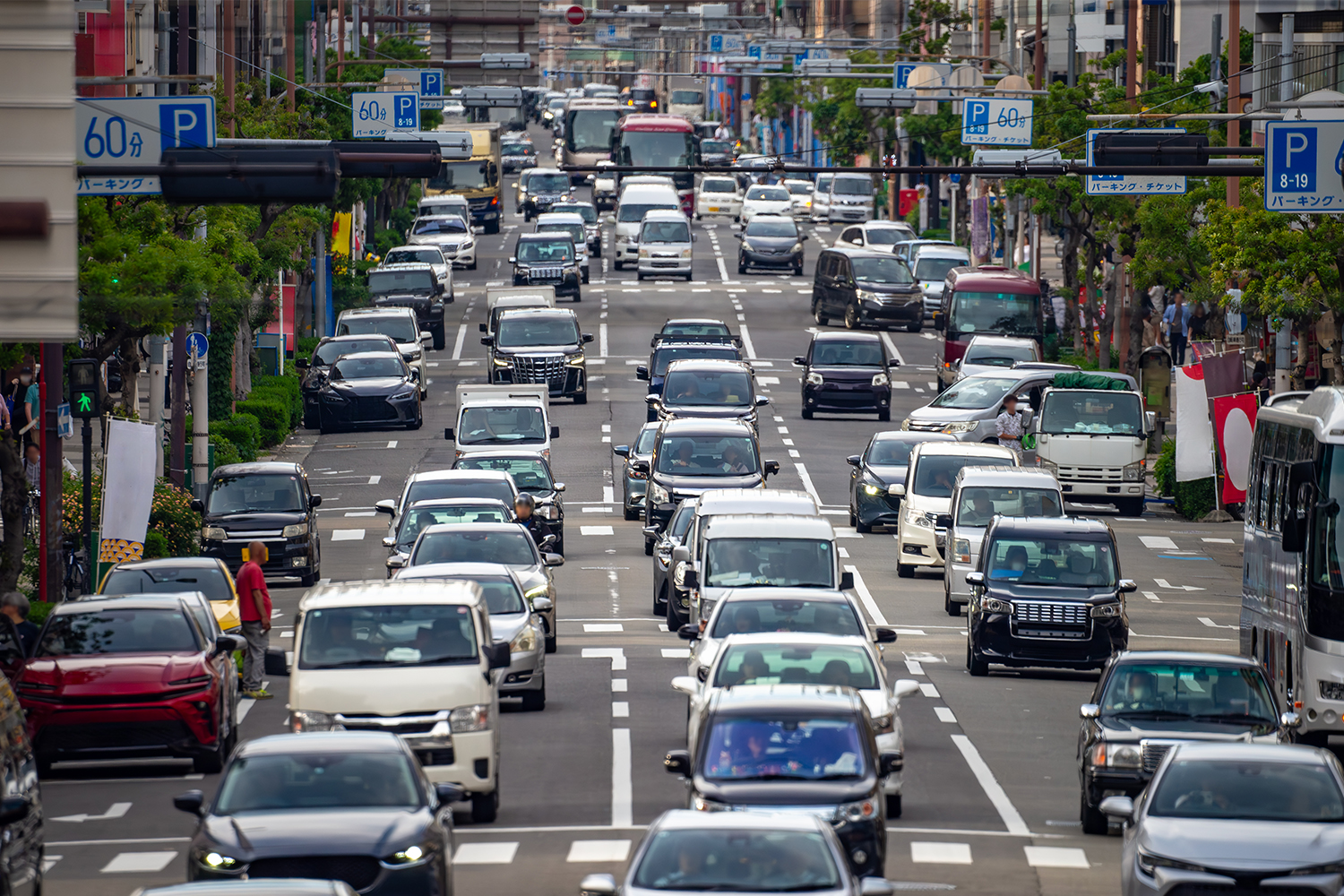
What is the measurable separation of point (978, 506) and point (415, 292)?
1255 inches

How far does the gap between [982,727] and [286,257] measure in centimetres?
2569

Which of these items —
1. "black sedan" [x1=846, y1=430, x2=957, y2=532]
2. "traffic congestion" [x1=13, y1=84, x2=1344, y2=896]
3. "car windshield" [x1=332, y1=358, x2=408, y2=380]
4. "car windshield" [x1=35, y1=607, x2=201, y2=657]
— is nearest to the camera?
"traffic congestion" [x1=13, y1=84, x2=1344, y2=896]

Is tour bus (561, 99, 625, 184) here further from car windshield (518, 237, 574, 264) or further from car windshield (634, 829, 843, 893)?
car windshield (634, 829, 843, 893)

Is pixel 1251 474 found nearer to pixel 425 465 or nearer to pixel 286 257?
pixel 425 465

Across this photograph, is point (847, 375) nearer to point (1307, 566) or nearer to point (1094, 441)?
point (1094, 441)

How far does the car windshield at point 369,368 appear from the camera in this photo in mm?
→ 49125

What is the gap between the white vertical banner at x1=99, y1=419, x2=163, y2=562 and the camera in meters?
29.2

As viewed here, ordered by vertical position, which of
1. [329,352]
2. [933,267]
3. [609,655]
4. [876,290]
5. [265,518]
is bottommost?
[609,655]

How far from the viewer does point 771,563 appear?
85.2 ft

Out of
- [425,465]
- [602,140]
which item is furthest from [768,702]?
[602,140]

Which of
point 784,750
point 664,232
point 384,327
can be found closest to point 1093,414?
point 384,327

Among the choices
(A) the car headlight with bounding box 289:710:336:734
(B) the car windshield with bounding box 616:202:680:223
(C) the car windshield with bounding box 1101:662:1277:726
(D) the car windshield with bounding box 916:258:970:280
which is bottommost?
(A) the car headlight with bounding box 289:710:336:734

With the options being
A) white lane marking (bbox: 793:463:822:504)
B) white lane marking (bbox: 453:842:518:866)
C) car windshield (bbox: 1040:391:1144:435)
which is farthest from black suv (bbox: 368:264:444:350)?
white lane marking (bbox: 453:842:518:866)

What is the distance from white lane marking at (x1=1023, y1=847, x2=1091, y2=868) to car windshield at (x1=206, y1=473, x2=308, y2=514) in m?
17.2
